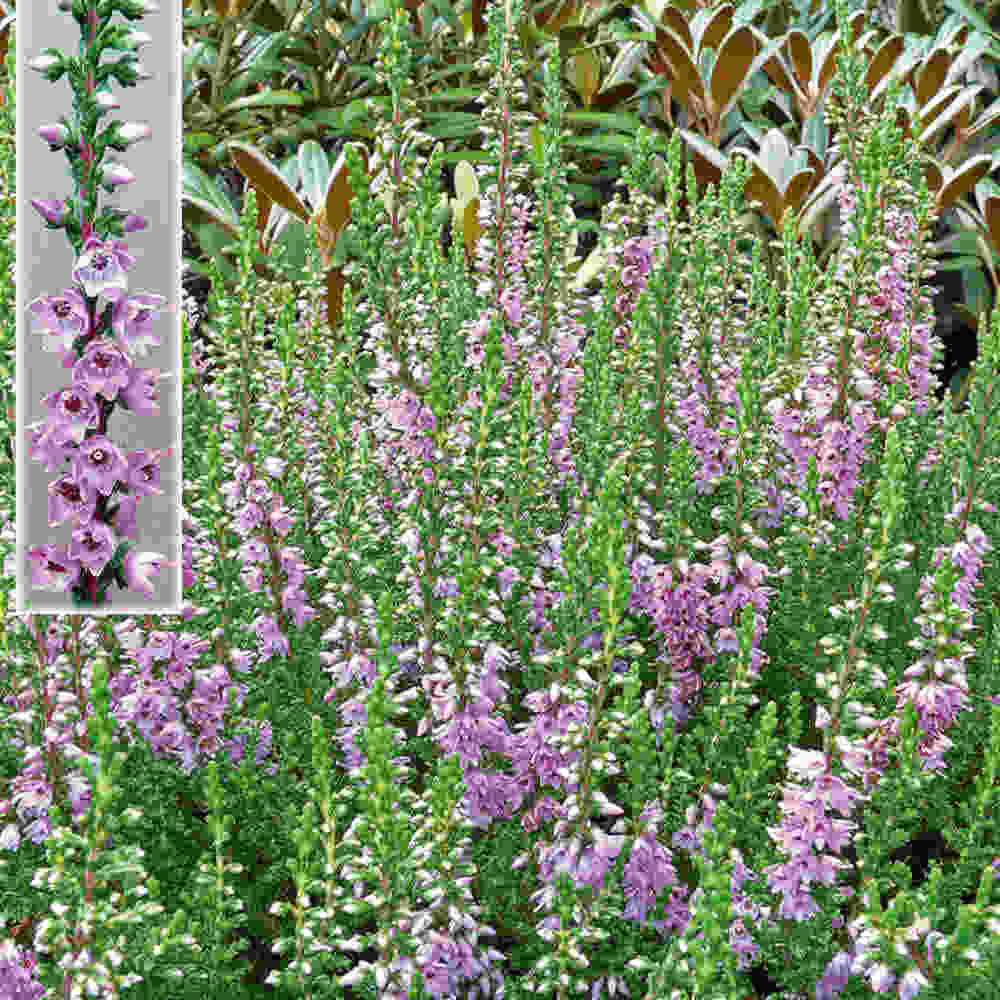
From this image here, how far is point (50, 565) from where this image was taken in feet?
5.31

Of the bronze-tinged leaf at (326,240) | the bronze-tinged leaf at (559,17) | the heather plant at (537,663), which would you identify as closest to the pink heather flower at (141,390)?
the heather plant at (537,663)

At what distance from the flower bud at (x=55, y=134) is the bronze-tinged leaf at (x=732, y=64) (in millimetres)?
5727

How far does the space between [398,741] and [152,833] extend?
0.60m

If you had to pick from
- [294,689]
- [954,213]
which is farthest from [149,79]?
[954,213]

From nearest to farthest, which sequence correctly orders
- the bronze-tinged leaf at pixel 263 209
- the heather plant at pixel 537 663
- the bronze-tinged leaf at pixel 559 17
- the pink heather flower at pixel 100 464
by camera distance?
the pink heather flower at pixel 100 464 < the heather plant at pixel 537 663 < the bronze-tinged leaf at pixel 263 209 < the bronze-tinged leaf at pixel 559 17

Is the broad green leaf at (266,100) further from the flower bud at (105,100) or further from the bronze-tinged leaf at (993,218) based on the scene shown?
the flower bud at (105,100)

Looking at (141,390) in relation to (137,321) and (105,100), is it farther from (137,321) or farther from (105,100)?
(105,100)

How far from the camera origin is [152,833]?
8.28ft

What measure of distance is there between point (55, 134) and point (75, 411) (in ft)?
1.07

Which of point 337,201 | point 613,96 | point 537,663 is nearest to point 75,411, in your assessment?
point 537,663

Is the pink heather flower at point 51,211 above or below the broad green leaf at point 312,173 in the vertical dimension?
below

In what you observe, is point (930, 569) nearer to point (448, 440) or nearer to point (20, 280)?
point (448, 440)

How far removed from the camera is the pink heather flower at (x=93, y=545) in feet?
5.26

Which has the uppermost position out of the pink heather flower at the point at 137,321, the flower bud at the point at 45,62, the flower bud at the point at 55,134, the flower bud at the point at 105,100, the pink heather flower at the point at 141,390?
the flower bud at the point at 45,62
